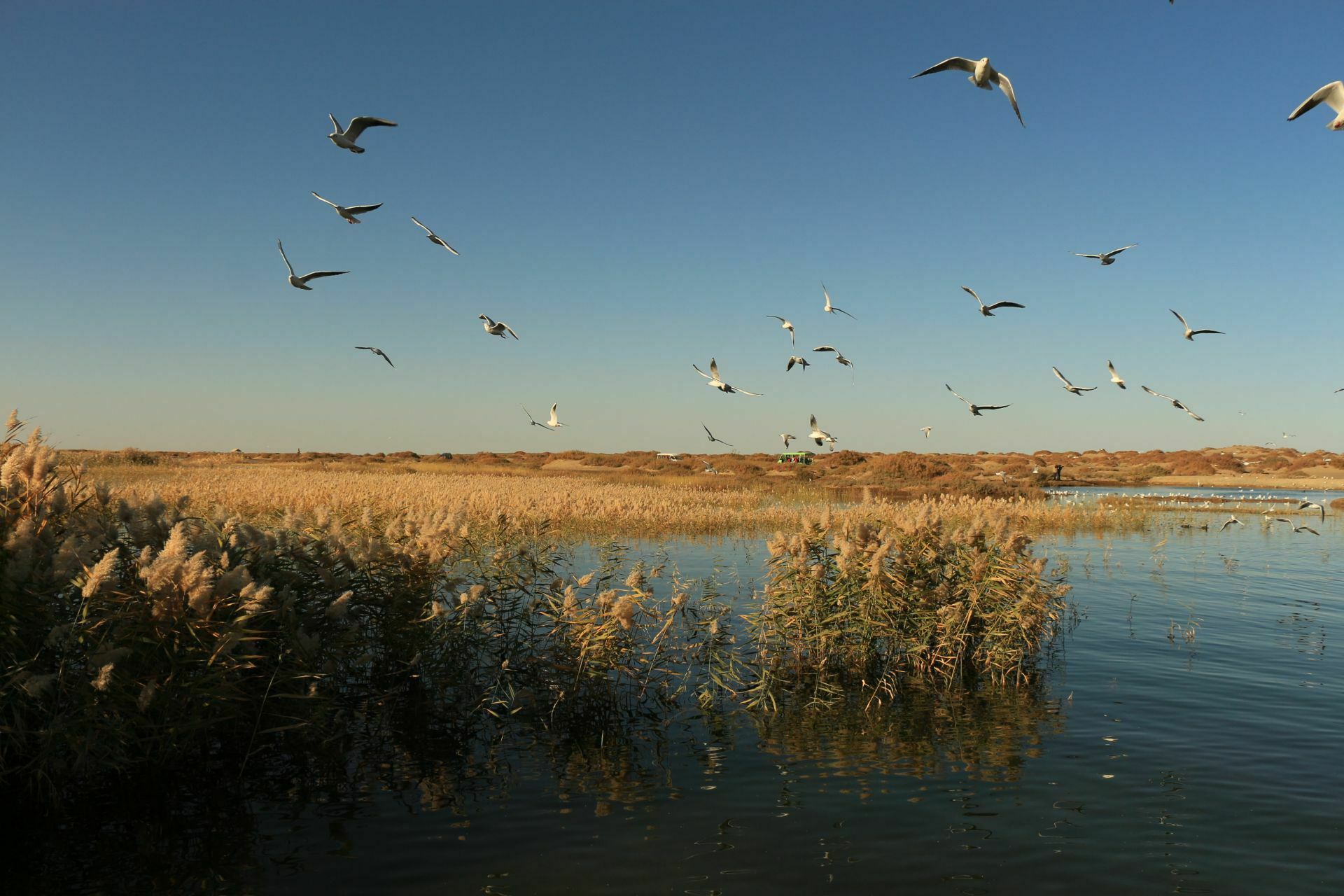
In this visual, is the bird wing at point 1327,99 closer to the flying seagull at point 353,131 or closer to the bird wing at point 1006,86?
the bird wing at point 1006,86

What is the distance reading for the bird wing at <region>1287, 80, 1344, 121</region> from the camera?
32.9 ft

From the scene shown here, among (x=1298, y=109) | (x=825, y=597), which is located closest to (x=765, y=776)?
(x=825, y=597)

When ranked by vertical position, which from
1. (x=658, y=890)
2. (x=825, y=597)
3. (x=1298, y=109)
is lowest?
(x=658, y=890)

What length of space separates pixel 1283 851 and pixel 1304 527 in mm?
32355

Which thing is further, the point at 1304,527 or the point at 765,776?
the point at 1304,527

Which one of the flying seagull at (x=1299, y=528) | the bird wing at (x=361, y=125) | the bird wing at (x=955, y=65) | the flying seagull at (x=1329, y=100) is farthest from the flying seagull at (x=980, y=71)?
the flying seagull at (x=1299, y=528)

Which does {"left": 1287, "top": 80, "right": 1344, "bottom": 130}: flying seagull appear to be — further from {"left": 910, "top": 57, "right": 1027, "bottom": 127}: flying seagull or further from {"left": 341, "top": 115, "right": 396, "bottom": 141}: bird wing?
{"left": 341, "top": 115, "right": 396, "bottom": 141}: bird wing

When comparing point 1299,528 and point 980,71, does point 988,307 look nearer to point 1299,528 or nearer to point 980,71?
point 980,71

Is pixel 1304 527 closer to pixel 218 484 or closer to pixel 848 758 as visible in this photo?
pixel 848 758

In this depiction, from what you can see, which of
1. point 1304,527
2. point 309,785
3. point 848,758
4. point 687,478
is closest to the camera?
point 309,785

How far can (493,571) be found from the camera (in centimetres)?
1126

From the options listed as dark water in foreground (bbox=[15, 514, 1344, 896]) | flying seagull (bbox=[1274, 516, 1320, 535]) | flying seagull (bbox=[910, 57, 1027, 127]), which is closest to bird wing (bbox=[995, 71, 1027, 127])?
flying seagull (bbox=[910, 57, 1027, 127])

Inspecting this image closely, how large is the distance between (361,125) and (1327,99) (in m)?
13.2

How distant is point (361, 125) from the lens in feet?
42.0
